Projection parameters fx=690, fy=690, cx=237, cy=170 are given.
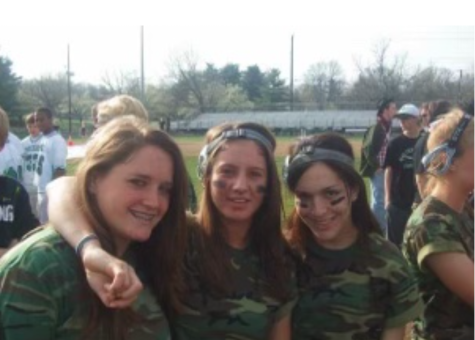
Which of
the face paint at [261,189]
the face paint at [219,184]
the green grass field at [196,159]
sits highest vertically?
the face paint at [219,184]

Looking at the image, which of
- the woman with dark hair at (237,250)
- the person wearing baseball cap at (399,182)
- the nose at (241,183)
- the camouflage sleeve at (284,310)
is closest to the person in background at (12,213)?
the woman with dark hair at (237,250)

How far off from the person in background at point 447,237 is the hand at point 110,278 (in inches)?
51.3

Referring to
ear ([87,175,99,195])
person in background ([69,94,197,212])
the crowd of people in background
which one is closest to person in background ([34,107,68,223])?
person in background ([69,94,197,212])

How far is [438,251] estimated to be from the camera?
2664 millimetres

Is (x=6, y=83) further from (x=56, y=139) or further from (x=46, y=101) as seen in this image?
(x=56, y=139)

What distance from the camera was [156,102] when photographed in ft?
236

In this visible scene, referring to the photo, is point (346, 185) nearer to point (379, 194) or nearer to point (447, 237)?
point (447, 237)

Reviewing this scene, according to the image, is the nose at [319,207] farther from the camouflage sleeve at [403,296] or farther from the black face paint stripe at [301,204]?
the camouflage sleeve at [403,296]

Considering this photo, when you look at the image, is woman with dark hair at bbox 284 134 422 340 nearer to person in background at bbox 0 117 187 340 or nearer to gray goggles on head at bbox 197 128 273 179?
gray goggles on head at bbox 197 128 273 179

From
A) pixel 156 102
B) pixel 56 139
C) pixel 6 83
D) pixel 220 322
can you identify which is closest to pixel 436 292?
pixel 220 322

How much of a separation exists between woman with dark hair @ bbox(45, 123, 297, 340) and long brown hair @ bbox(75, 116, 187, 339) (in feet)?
0.45

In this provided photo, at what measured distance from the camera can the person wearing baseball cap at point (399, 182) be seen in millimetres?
8531

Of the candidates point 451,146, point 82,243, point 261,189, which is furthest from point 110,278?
point 451,146

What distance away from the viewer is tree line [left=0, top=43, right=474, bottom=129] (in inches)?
2382
